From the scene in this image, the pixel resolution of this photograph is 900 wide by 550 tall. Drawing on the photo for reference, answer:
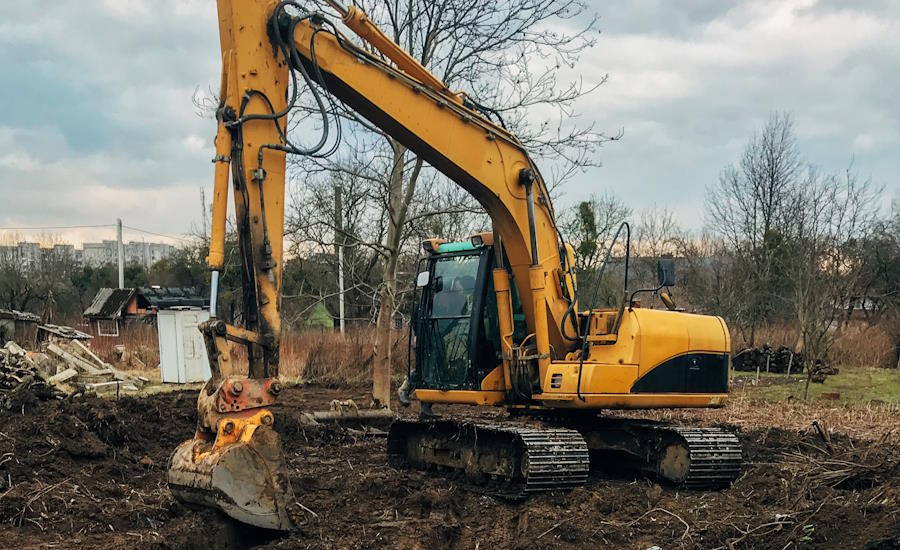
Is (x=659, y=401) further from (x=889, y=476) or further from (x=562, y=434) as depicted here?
(x=889, y=476)

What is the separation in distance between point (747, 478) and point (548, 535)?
2.75 meters

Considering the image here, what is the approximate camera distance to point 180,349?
19.4 meters

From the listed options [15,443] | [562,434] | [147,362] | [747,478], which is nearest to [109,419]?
[15,443]

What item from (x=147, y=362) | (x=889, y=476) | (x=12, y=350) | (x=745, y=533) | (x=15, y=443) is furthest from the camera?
(x=147, y=362)

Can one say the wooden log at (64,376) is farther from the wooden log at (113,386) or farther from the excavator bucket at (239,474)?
the excavator bucket at (239,474)

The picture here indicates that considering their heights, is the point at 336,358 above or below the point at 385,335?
below

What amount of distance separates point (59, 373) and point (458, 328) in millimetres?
12531

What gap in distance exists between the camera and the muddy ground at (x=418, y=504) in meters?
5.73

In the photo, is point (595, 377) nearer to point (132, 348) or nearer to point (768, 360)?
point (768, 360)

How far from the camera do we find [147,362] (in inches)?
928

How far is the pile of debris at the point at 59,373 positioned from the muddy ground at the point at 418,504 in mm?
2549

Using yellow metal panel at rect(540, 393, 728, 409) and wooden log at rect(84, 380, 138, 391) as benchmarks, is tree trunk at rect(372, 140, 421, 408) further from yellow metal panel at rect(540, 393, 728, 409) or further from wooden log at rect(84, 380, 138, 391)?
wooden log at rect(84, 380, 138, 391)

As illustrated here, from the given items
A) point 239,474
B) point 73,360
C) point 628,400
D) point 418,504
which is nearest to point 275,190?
point 239,474

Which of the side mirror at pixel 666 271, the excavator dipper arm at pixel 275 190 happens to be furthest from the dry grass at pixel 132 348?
the side mirror at pixel 666 271
